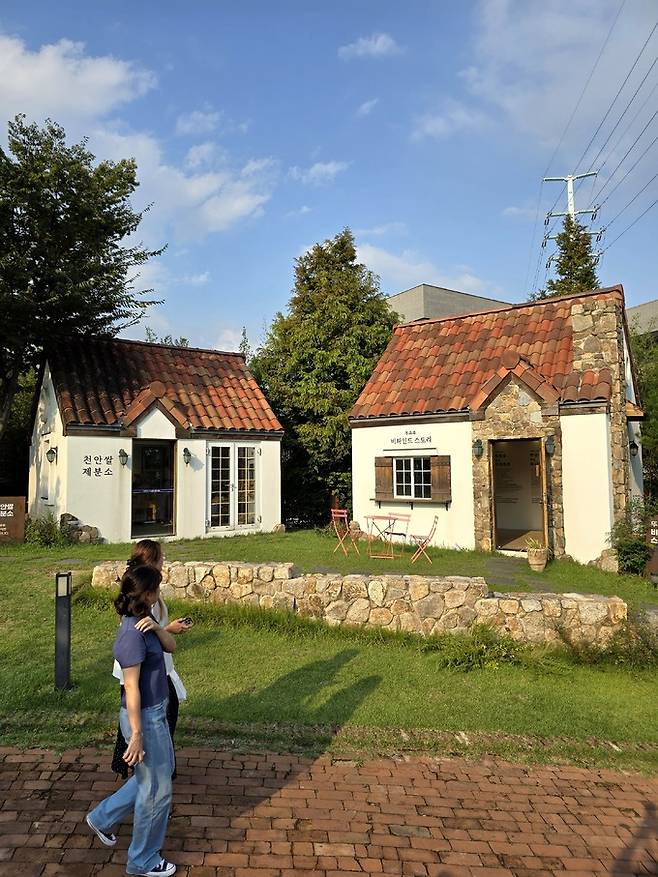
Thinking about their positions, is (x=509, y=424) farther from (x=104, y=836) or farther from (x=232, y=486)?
(x=104, y=836)

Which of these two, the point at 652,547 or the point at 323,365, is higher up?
the point at 323,365

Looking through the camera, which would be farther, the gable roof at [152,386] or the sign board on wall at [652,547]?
the gable roof at [152,386]

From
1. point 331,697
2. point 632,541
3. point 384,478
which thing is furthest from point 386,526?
point 331,697

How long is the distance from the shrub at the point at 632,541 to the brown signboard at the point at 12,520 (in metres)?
12.6

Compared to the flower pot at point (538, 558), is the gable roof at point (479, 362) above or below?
above

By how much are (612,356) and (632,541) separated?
152 inches

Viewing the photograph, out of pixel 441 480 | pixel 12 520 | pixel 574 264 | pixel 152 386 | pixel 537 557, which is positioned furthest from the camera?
pixel 574 264

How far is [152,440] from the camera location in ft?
48.2

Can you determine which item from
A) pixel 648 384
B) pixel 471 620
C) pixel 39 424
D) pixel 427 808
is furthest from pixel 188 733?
pixel 648 384

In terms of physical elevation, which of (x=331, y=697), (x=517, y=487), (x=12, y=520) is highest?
(x=517, y=487)

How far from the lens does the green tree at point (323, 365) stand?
18234 millimetres

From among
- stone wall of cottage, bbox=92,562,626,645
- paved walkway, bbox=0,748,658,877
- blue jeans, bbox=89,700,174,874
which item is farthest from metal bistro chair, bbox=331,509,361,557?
blue jeans, bbox=89,700,174,874

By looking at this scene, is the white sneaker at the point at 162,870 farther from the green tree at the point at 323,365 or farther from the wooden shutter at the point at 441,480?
the green tree at the point at 323,365

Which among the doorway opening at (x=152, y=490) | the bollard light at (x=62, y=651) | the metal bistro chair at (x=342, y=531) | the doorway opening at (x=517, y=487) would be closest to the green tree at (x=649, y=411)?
the doorway opening at (x=517, y=487)
